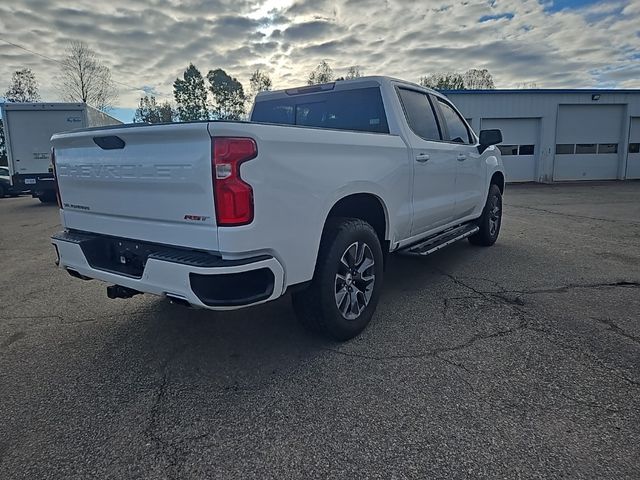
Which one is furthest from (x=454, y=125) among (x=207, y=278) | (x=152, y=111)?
(x=152, y=111)

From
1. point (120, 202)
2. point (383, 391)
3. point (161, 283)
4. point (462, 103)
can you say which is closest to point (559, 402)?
point (383, 391)

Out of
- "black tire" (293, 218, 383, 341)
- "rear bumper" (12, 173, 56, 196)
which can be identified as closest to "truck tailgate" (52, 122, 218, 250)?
"black tire" (293, 218, 383, 341)

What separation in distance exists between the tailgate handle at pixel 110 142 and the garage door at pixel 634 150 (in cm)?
2608

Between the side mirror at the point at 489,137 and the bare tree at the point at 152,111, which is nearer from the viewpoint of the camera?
the side mirror at the point at 489,137

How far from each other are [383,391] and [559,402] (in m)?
1.04

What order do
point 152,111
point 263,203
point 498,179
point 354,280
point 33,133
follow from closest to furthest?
point 263,203 → point 354,280 → point 498,179 → point 33,133 → point 152,111

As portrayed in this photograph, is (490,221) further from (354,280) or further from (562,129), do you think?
(562,129)

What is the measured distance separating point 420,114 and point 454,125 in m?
1.07

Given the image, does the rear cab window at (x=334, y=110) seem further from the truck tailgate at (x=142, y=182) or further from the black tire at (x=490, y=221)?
the black tire at (x=490, y=221)

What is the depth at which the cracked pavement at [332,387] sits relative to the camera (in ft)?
6.65

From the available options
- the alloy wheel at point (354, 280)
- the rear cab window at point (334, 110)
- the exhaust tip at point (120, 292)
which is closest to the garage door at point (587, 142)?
the rear cab window at point (334, 110)

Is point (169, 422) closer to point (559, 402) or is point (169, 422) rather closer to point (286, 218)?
point (286, 218)

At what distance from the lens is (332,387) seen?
265 cm

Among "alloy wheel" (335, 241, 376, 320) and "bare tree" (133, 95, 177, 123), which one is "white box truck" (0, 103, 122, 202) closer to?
"alloy wheel" (335, 241, 376, 320)
